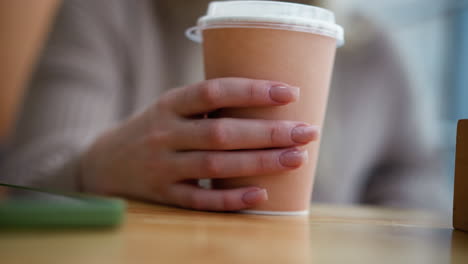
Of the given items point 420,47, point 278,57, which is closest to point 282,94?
point 278,57

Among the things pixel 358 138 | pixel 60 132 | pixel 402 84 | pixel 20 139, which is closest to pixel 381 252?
pixel 60 132

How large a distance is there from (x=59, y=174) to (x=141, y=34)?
0.80 m

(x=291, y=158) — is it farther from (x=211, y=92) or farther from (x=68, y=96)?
(x=68, y=96)

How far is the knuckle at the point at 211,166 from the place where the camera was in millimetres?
588

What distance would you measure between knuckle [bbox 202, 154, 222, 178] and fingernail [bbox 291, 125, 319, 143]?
103 millimetres

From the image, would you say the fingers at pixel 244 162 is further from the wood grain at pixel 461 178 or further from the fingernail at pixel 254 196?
the wood grain at pixel 461 178

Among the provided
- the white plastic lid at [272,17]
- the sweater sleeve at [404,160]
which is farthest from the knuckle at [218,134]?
the sweater sleeve at [404,160]

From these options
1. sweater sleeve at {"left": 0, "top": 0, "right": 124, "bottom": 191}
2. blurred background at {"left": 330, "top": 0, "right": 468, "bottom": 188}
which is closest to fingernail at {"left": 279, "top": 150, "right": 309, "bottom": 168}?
sweater sleeve at {"left": 0, "top": 0, "right": 124, "bottom": 191}

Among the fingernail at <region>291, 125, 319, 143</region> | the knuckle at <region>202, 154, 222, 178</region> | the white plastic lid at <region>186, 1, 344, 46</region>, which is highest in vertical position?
the white plastic lid at <region>186, 1, 344, 46</region>

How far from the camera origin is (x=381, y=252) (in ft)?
1.09

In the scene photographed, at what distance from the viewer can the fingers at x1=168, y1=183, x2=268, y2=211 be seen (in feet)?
1.86

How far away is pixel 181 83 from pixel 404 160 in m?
0.83

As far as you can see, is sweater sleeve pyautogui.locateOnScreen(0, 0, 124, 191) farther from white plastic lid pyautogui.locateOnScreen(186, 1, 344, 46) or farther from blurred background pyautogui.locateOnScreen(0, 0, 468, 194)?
blurred background pyautogui.locateOnScreen(0, 0, 468, 194)

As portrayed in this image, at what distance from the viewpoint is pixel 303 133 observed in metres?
0.55
